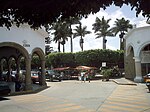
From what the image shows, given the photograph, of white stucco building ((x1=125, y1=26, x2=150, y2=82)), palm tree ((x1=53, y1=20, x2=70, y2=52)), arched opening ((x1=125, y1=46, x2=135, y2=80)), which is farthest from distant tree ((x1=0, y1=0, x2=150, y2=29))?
palm tree ((x1=53, y1=20, x2=70, y2=52))

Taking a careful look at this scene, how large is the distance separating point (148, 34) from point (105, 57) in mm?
18168

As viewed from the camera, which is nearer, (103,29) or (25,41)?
(25,41)

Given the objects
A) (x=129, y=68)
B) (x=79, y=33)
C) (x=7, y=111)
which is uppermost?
(x=79, y=33)

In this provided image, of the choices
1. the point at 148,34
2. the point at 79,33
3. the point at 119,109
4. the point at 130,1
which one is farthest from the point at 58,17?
the point at 79,33

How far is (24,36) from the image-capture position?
2275 centimetres

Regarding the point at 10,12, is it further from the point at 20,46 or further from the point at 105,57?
the point at 105,57

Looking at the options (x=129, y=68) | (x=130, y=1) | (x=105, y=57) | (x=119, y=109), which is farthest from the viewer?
(x=105, y=57)

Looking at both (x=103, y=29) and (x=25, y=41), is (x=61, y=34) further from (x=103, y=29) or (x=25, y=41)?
(x=25, y=41)

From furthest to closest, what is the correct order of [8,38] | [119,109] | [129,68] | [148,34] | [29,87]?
[129,68]
[148,34]
[29,87]
[8,38]
[119,109]

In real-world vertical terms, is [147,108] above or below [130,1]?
below

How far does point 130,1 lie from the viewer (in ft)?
17.8

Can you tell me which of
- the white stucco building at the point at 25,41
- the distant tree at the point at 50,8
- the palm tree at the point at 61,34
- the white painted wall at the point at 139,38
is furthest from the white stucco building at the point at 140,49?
the palm tree at the point at 61,34

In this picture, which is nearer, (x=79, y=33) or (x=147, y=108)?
(x=147, y=108)

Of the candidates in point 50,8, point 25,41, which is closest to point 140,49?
point 25,41
